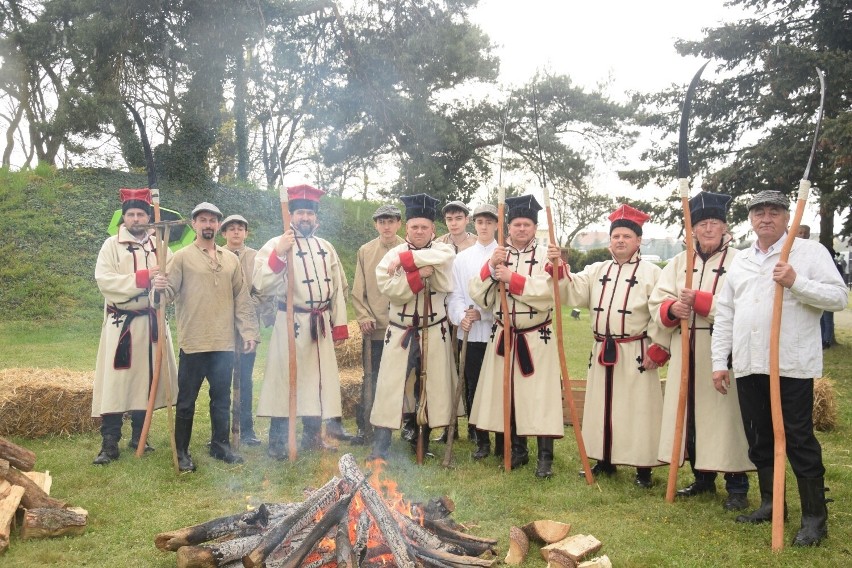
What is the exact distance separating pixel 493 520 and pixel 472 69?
15641 millimetres

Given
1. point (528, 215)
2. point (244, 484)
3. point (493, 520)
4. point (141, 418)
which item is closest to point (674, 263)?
point (528, 215)

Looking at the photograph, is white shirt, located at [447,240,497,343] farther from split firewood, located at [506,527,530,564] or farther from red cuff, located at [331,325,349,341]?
split firewood, located at [506,527,530,564]

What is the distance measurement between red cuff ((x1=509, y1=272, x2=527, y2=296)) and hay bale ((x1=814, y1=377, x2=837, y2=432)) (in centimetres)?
374

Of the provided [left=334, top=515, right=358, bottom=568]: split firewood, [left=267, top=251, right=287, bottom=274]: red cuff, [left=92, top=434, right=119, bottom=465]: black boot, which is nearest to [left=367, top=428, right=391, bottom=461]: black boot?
[left=267, top=251, right=287, bottom=274]: red cuff

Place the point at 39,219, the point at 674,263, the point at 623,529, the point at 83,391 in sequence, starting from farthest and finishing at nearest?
the point at 39,219
the point at 83,391
the point at 674,263
the point at 623,529

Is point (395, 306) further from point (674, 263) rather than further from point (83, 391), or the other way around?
point (83, 391)

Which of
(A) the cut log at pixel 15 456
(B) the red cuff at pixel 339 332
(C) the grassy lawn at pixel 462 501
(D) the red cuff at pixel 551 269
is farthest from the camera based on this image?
(B) the red cuff at pixel 339 332

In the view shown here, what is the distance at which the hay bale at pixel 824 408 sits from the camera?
7.19m

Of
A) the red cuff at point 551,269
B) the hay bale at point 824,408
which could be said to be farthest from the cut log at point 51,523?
the hay bale at point 824,408

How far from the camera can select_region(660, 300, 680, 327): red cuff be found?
16.4 ft

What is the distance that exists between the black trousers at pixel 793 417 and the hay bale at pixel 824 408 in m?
3.27

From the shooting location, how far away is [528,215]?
19.0 feet

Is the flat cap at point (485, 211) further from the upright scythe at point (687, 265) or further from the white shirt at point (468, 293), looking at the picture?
the upright scythe at point (687, 265)

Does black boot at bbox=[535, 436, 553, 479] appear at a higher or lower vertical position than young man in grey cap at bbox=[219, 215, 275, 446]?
lower
